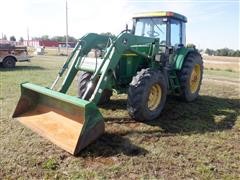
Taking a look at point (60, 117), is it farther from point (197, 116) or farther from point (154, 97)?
point (197, 116)

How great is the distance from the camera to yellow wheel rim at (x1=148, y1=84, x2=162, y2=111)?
5.68m

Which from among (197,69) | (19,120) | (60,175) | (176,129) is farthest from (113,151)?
(197,69)

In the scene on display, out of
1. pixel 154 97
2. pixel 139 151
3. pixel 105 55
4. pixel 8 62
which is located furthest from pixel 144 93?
pixel 8 62

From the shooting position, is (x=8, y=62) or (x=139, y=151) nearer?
(x=139, y=151)

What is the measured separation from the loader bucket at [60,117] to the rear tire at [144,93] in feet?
3.29

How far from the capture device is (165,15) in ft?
22.1

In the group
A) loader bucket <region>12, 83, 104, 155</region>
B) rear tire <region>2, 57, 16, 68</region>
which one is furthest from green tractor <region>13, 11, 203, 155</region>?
rear tire <region>2, 57, 16, 68</region>

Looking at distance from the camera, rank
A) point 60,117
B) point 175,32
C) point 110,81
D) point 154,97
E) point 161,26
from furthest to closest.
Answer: point 175,32 → point 161,26 → point 154,97 → point 110,81 → point 60,117

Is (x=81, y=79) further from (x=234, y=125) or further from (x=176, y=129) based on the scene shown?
(x=234, y=125)

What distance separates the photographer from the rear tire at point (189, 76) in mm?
6910

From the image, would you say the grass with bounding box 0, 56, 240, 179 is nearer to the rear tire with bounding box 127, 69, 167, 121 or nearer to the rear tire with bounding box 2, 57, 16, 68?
the rear tire with bounding box 127, 69, 167, 121

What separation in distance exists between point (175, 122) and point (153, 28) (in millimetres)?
2462

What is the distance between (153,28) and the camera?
6.95 m

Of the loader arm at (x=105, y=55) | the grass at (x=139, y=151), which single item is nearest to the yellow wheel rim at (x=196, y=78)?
the grass at (x=139, y=151)
